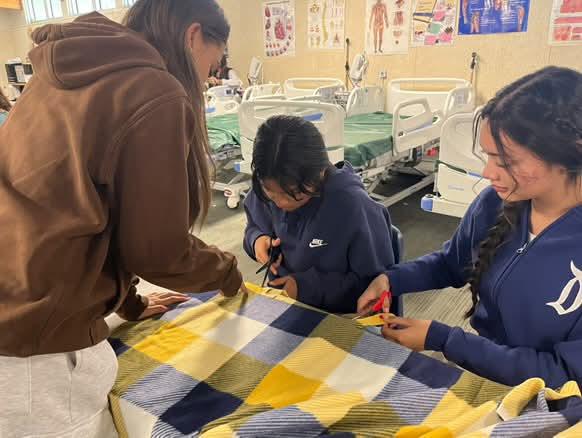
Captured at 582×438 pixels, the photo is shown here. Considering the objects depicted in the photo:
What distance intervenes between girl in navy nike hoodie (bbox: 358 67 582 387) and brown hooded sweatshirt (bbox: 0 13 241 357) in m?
0.71

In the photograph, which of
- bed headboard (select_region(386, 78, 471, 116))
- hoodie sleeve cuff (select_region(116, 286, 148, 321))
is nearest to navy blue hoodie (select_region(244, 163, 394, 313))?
hoodie sleeve cuff (select_region(116, 286, 148, 321))

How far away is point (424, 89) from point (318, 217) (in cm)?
421

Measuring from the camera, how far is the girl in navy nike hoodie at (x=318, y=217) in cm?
148

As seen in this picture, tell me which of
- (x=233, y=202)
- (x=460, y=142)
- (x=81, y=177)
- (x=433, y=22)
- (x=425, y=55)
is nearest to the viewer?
(x=81, y=177)

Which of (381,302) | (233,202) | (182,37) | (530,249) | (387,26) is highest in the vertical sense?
(387,26)

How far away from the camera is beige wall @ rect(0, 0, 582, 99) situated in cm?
448

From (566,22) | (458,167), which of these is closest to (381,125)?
(458,167)

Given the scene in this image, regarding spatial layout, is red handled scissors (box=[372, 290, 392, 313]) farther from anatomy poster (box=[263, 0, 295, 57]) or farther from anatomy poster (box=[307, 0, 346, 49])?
anatomy poster (box=[263, 0, 295, 57])

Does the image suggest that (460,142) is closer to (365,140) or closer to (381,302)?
(365,140)

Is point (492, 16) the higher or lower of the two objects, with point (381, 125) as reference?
higher

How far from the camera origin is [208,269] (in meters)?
1.04

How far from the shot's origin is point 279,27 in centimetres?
635

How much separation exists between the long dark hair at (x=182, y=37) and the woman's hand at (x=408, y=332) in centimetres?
61

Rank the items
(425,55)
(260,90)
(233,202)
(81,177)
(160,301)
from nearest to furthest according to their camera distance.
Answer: (81,177), (160,301), (233,202), (425,55), (260,90)
